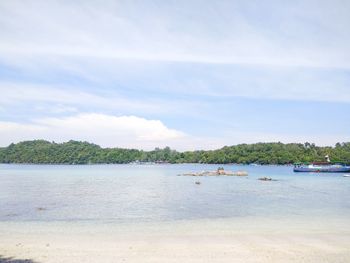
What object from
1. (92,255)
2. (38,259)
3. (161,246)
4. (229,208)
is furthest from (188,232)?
(229,208)

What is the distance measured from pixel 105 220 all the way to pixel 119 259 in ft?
48.8

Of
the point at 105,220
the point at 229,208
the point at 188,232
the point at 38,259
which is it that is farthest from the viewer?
the point at 229,208

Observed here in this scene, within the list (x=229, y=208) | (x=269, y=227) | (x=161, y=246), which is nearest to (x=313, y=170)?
(x=229, y=208)

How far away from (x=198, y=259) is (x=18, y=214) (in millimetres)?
22972

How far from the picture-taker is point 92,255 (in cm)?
1938

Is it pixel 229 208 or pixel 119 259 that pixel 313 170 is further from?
pixel 119 259

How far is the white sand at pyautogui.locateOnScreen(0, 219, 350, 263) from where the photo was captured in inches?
754

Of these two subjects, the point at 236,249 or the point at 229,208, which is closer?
the point at 236,249

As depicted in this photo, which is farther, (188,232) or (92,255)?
(188,232)

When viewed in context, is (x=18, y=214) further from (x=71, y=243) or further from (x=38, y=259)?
(x=38, y=259)

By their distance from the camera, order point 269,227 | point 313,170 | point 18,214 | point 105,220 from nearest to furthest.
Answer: point 269,227 < point 105,220 < point 18,214 < point 313,170

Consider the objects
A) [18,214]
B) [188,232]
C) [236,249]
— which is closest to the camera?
[236,249]

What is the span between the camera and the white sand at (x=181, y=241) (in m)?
19.2

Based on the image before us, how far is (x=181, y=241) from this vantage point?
2344 centimetres
